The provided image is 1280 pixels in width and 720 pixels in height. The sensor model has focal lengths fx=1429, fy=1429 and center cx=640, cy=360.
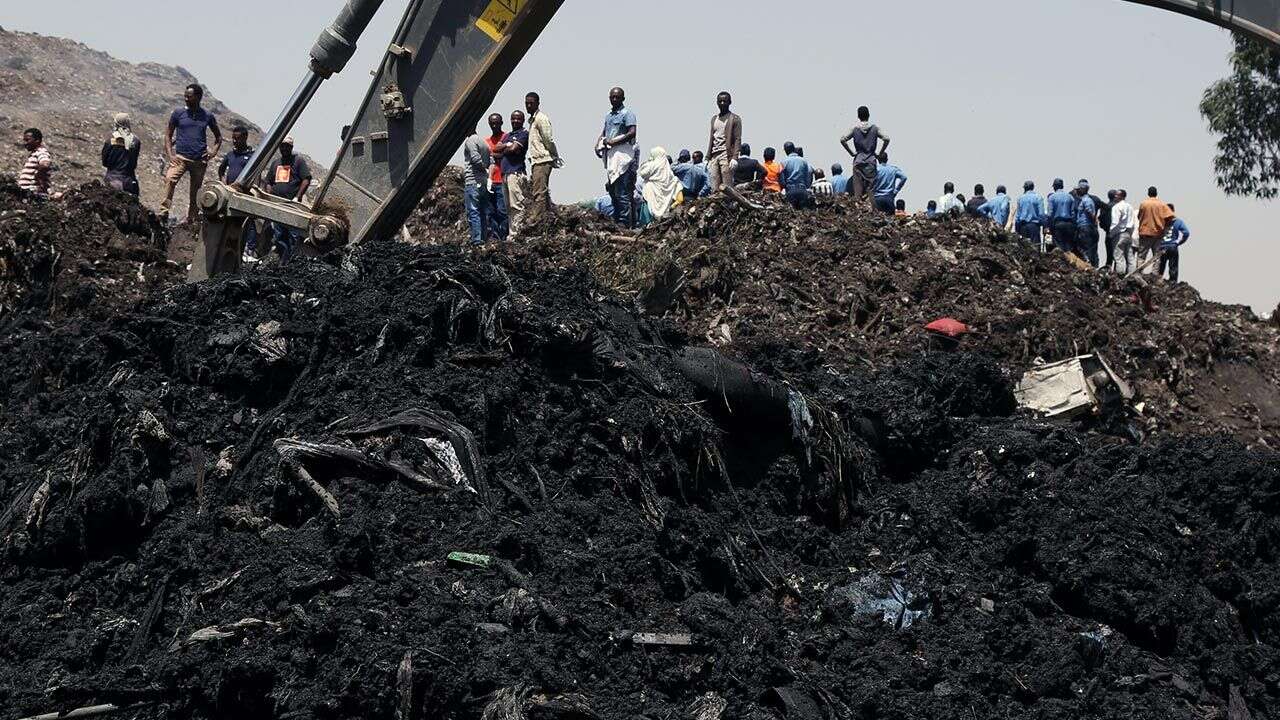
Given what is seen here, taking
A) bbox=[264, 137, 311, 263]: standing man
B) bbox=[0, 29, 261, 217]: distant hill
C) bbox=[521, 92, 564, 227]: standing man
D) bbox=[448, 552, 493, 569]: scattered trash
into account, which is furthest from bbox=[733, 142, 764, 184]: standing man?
bbox=[0, 29, 261, 217]: distant hill

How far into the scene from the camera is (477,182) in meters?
15.4

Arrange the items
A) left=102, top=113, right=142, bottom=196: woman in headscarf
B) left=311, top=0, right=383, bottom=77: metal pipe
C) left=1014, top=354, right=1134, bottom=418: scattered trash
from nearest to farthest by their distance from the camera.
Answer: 1. left=311, top=0, right=383, bottom=77: metal pipe
2. left=1014, top=354, right=1134, bottom=418: scattered trash
3. left=102, top=113, right=142, bottom=196: woman in headscarf

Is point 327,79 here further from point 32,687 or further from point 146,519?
point 32,687

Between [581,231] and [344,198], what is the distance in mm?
6300

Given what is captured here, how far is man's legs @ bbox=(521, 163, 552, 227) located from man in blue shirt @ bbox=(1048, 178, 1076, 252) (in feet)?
27.7

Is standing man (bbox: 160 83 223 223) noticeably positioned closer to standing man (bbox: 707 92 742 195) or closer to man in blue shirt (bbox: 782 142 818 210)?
standing man (bbox: 707 92 742 195)

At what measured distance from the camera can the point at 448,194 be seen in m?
22.0

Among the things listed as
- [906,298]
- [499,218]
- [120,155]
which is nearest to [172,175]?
[120,155]

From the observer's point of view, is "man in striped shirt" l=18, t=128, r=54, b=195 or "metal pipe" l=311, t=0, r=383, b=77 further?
"man in striped shirt" l=18, t=128, r=54, b=195

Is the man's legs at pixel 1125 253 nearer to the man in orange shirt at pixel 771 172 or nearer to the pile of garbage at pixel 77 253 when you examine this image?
the man in orange shirt at pixel 771 172

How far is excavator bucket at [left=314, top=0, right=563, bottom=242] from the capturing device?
8352mm

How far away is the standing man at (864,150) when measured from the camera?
16.4 metres

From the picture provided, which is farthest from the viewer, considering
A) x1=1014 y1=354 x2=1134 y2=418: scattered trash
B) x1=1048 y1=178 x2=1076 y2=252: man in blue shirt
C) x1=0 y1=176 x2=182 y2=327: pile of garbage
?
x1=1048 y1=178 x2=1076 y2=252: man in blue shirt

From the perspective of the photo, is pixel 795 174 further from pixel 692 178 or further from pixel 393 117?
pixel 393 117
